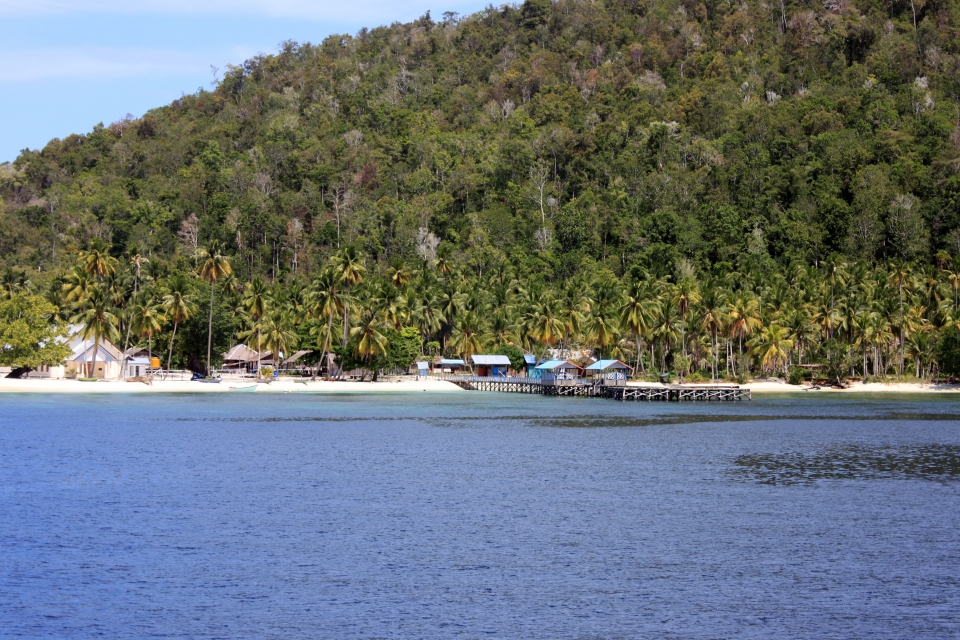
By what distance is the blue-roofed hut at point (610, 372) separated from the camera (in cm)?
9638

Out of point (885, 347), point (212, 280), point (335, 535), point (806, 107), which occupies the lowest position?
point (335, 535)

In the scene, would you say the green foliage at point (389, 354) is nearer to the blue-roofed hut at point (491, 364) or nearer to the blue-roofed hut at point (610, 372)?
the blue-roofed hut at point (491, 364)

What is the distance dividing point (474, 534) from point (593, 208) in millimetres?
112107

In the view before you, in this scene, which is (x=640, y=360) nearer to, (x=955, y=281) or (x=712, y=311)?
(x=712, y=311)

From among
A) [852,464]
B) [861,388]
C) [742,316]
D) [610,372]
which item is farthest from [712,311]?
[852,464]

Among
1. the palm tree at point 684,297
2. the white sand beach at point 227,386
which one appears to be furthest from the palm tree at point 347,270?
the palm tree at point 684,297

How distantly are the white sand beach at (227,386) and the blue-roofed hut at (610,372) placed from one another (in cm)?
1489

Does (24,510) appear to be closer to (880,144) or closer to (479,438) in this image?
(479,438)

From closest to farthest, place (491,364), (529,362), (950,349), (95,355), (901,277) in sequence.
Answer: (950,349), (95,355), (901,277), (491,364), (529,362)

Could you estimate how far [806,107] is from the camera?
14700cm

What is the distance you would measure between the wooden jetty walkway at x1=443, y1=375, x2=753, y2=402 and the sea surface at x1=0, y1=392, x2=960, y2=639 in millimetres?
32557

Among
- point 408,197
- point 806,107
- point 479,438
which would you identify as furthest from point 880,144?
point 479,438

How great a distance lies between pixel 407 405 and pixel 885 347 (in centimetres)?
5458

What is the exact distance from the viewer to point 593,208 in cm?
13912
